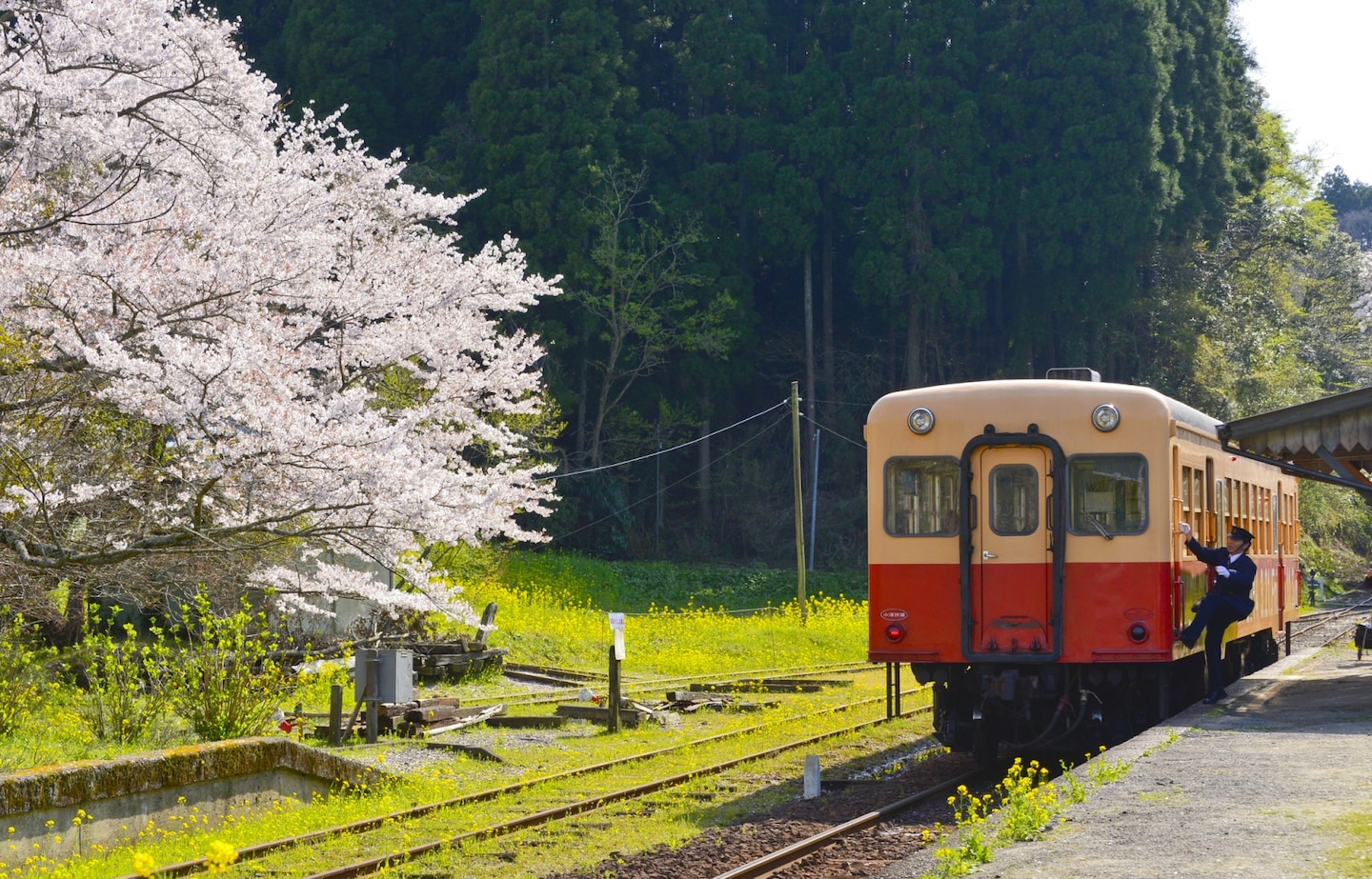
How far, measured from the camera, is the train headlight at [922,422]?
10820 millimetres

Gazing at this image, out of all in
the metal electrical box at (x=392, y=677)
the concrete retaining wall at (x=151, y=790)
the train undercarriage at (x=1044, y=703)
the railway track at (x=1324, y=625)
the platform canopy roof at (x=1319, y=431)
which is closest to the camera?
the concrete retaining wall at (x=151, y=790)

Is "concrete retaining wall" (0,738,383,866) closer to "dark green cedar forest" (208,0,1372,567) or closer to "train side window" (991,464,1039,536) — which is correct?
"train side window" (991,464,1039,536)

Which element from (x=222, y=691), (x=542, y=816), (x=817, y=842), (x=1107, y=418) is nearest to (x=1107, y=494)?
(x=1107, y=418)

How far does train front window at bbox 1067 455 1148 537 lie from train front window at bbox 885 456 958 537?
0.87 metres

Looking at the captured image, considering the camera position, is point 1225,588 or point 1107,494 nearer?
point 1107,494

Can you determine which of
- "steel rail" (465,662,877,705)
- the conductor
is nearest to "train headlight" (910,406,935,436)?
the conductor

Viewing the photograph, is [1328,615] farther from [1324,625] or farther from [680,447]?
[680,447]

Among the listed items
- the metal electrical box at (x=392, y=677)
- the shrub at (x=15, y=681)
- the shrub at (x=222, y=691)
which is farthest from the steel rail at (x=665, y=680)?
the shrub at (x=222, y=691)

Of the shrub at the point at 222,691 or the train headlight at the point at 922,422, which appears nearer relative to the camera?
the shrub at the point at 222,691

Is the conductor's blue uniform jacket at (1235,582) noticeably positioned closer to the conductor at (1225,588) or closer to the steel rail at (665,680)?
the conductor at (1225,588)

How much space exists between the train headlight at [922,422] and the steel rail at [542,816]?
3.26 meters

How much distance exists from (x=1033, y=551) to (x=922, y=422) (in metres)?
1.25

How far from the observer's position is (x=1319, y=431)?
12266 mm

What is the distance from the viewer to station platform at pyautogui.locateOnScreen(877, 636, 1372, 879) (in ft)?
20.7
